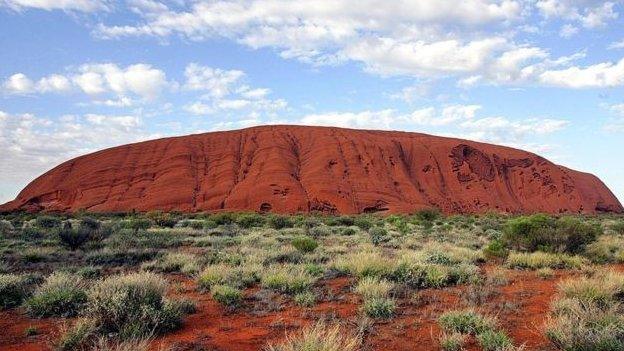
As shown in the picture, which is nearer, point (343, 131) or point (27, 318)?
point (27, 318)

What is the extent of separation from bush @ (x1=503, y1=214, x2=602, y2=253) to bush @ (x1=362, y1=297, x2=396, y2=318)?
7.57 meters

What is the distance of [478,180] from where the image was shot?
229 ft

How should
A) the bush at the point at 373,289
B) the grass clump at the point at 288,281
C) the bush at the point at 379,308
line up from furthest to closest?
1. the grass clump at the point at 288,281
2. the bush at the point at 373,289
3. the bush at the point at 379,308

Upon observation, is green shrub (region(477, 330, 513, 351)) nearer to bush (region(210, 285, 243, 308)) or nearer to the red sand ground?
the red sand ground

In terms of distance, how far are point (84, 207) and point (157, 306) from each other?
57827mm

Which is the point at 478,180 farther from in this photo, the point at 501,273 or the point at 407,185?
the point at 501,273

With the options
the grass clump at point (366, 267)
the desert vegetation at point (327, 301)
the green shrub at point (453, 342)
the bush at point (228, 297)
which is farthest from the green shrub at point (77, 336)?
the grass clump at point (366, 267)

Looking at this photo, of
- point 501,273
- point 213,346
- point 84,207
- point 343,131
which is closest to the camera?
point 213,346

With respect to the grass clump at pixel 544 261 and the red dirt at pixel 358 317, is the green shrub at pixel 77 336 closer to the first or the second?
the red dirt at pixel 358 317

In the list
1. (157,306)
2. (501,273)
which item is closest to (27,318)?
(157,306)

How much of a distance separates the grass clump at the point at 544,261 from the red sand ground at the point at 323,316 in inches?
91.7

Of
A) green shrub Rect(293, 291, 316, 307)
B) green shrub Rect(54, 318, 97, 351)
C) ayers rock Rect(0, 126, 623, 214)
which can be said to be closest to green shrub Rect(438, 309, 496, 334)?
green shrub Rect(293, 291, 316, 307)

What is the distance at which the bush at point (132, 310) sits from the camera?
6.22 metres

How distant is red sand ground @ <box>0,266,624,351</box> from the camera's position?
604cm
